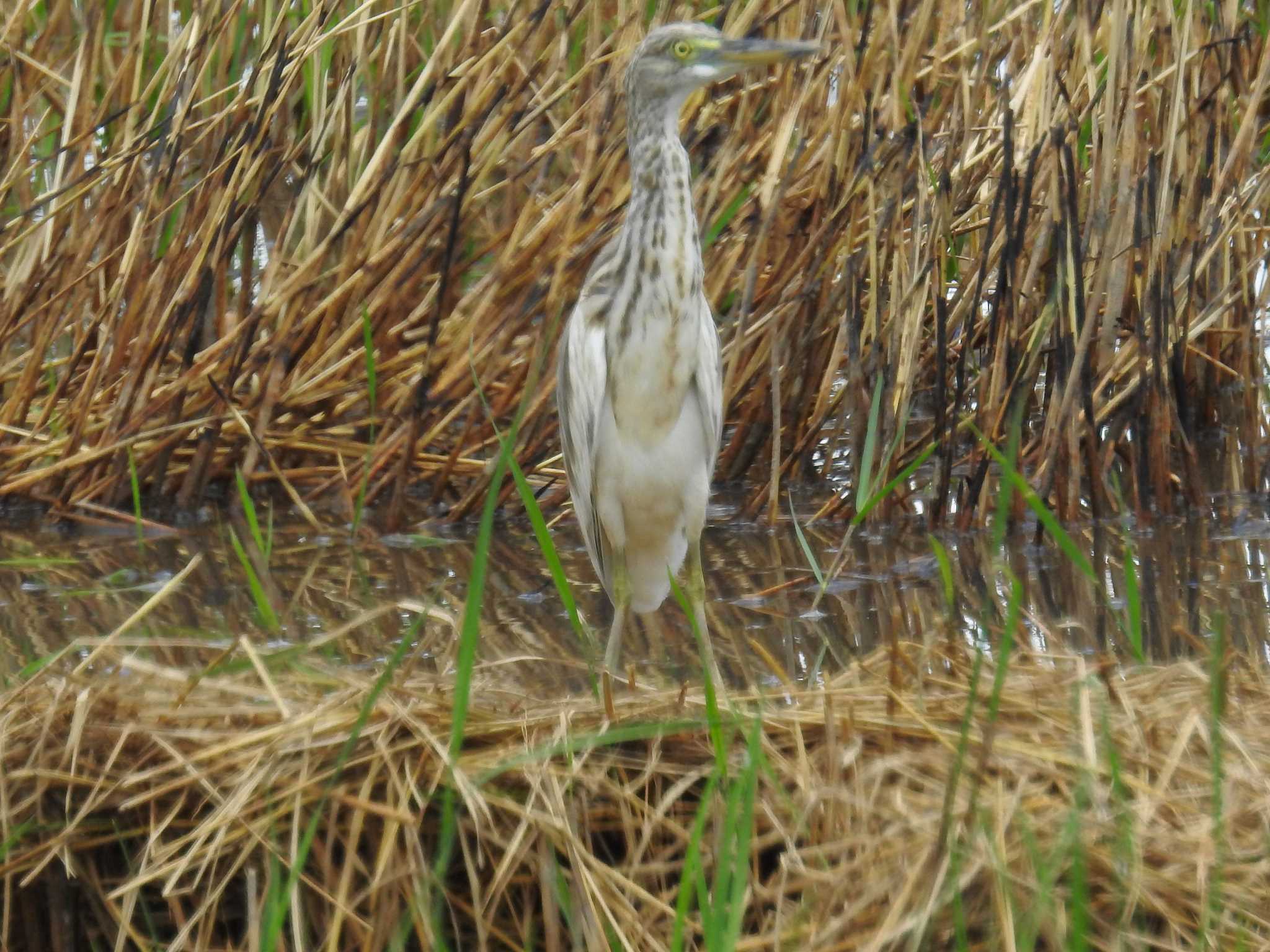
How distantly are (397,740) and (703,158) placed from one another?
225 cm

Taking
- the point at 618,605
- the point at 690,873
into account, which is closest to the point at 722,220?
the point at 618,605

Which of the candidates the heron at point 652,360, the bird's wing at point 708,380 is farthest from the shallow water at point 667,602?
the bird's wing at point 708,380

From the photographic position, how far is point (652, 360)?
3.34m

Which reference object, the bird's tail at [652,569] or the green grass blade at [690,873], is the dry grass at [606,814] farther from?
the bird's tail at [652,569]

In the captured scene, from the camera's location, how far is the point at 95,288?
4.45m

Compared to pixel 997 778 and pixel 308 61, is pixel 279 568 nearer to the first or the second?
pixel 308 61

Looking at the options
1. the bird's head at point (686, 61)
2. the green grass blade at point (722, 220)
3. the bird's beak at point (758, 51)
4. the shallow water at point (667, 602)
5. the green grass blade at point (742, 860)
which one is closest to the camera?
the green grass blade at point (742, 860)

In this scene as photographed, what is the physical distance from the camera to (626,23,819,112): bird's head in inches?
130

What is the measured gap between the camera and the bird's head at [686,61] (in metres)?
3.30

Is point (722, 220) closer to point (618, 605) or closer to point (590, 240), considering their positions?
point (590, 240)

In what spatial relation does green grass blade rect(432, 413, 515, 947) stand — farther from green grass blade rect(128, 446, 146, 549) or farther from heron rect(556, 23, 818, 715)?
green grass blade rect(128, 446, 146, 549)

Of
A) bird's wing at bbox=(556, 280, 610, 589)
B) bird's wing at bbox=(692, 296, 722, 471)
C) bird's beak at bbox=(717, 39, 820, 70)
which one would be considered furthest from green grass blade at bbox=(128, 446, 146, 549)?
bird's beak at bbox=(717, 39, 820, 70)

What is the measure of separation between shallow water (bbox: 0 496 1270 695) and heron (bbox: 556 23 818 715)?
0.22 m

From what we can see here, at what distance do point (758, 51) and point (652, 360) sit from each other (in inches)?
24.9
